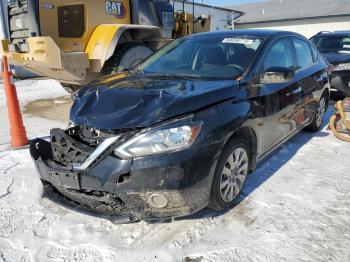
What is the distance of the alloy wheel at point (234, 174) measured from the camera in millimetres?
3004

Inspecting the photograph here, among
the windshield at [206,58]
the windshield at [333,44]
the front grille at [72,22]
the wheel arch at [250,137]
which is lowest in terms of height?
the wheel arch at [250,137]

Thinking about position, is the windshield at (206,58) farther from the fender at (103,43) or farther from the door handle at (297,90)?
the fender at (103,43)

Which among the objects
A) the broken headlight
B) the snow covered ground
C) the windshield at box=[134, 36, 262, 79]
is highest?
the windshield at box=[134, 36, 262, 79]

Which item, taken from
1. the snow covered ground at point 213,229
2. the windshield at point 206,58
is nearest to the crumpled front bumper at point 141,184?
the snow covered ground at point 213,229

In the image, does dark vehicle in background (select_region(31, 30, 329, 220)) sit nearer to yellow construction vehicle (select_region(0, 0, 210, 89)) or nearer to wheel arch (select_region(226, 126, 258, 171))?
wheel arch (select_region(226, 126, 258, 171))

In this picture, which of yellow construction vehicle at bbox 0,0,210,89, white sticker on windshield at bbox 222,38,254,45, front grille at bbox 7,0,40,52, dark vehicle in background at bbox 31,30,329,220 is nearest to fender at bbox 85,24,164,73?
yellow construction vehicle at bbox 0,0,210,89

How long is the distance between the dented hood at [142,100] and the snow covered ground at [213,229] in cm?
91

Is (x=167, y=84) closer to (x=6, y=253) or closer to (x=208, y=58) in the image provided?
(x=208, y=58)

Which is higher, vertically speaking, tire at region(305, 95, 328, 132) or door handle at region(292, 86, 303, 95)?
door handle at region(292, 86, 303, 95)

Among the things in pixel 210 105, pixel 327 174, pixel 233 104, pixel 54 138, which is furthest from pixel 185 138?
pixel 327 174

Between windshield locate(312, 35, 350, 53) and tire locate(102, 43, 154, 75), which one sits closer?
tire locate(102, 43, 154, 75)

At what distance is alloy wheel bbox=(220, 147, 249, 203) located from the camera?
300 centimetres

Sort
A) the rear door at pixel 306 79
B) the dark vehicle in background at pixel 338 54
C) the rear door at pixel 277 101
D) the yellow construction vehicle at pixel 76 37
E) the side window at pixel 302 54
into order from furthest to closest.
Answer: the dark vehicle in background at pixel 338 54 < the yellow construction vehicle at pixel 76 37 < the side window at pixel 302 54 < the rear door at pixel 306 79 < the rear door at pixel 277 101

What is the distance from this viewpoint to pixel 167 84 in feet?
10.6
